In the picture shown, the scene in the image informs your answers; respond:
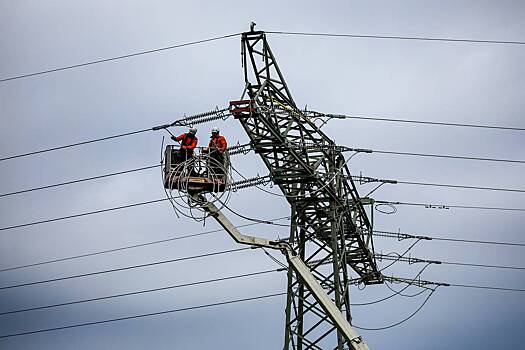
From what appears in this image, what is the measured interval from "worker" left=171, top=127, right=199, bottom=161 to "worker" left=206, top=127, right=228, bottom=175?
57cm

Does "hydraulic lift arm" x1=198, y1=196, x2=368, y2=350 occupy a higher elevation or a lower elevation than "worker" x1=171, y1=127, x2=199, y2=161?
lower

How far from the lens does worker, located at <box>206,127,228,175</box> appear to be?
34.5 m

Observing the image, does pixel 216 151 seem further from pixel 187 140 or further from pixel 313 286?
pixel 313 286

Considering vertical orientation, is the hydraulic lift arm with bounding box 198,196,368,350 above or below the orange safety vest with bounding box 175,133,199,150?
below

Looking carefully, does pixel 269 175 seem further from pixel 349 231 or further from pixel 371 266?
pixel 371 266

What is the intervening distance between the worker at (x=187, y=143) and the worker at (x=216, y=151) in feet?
1.87

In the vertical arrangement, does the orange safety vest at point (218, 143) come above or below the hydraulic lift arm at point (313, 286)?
above

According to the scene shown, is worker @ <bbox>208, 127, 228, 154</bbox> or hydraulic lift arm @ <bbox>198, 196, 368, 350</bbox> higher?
worker @ <bbox>208, 127, 228, 154</bbox>

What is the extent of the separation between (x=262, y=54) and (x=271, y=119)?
222 centimetres

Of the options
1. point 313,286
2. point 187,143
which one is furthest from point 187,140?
point 313,286

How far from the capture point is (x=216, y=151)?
3478cm

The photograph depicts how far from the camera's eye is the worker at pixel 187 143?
34.6 meters

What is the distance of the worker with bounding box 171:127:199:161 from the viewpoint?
34.6 meters

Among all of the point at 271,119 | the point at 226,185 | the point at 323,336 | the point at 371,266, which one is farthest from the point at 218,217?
the point at 371,266
